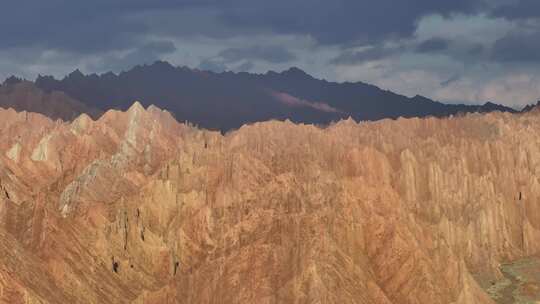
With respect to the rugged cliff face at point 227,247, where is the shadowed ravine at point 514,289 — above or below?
below

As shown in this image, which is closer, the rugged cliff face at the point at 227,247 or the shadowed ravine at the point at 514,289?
the rugged cliff face at the point at 227,247

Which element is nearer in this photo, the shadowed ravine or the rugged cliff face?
the rugged cliff face

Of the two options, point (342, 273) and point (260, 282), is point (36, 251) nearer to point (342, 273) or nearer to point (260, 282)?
point (260, 282)

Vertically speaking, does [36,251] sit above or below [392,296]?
above

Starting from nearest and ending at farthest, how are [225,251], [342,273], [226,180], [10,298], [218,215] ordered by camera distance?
[10,298] < [342,273] < [225,251] < [218,215] < [226,180]

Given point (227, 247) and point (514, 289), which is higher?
point (227, 247)

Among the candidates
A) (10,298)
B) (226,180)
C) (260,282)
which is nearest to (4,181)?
(226,180)

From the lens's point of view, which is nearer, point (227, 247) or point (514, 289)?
point (227, 247)

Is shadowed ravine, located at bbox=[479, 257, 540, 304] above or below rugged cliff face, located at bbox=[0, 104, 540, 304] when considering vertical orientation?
below

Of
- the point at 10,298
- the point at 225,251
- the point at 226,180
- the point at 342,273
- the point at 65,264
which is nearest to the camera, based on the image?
the point at 10,298

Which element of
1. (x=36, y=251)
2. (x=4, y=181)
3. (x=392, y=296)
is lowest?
(x=392, y=296)

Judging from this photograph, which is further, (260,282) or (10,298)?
(260,282)
